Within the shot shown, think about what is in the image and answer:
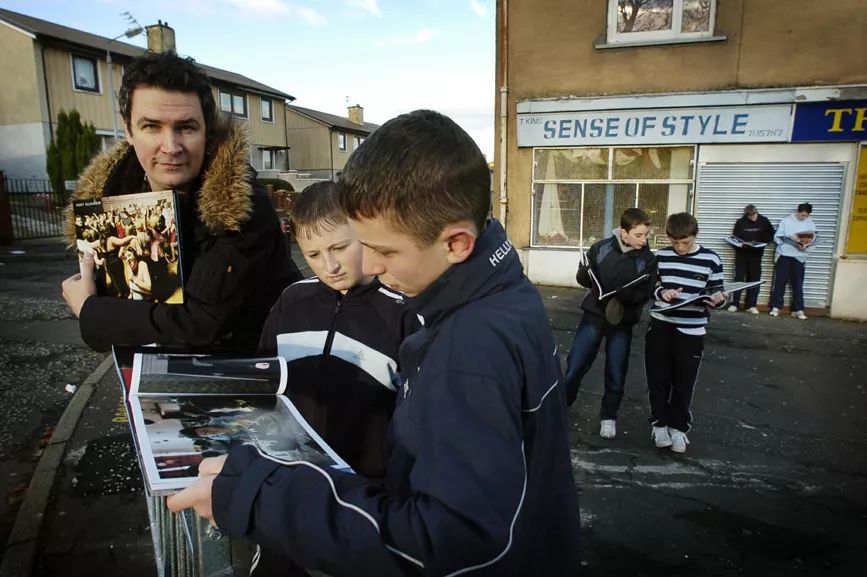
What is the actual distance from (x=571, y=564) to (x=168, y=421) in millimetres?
984

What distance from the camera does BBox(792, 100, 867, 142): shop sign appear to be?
31.1ft

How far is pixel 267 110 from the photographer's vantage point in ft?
121

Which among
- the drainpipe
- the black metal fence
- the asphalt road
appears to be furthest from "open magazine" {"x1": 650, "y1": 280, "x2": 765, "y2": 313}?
the black metal fence

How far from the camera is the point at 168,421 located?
1356 millimetres

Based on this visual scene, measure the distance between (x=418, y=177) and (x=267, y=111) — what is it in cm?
3890

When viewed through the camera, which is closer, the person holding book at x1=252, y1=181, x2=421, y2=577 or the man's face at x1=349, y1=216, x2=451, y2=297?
the man's face at x1=349, y1=216, x2=451, y2=297

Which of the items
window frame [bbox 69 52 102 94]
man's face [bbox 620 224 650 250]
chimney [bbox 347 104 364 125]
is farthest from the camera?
chimney [bbox 347 104 364 125]

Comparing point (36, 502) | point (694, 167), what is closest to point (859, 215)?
point (694, 167)

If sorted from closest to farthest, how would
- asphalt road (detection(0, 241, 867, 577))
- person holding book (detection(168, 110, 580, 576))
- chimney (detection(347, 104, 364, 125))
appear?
person holding book (detection(168, 110, 580, 576)) → asphalt road (detection(0, 241, 867, 577)) → chimney (detection(347, 104, 364, 125))

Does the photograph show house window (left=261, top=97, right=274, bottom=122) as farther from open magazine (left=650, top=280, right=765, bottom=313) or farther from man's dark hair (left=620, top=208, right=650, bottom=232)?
open magazine (left=650, top=280, right=765, bottom=313)

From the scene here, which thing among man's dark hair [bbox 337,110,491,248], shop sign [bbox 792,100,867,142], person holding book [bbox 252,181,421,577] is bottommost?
person holding book [bbox 252,181,421,577]

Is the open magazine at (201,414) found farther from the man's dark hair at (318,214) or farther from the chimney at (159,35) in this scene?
the chimney at (159,35)

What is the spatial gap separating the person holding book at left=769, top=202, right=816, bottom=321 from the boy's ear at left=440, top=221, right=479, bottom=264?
1032 cm

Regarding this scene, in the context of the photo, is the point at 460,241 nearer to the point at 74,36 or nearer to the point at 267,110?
the point at 74,36
